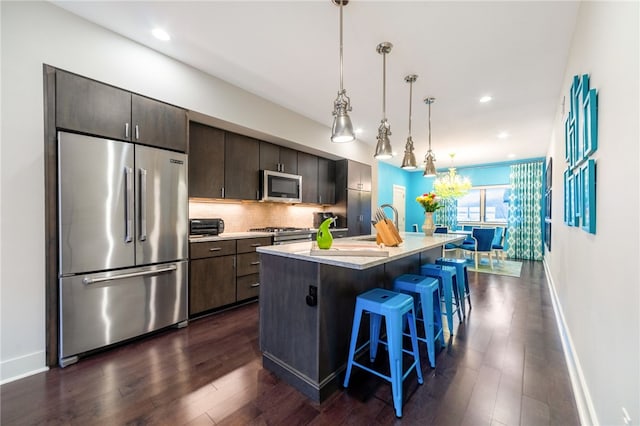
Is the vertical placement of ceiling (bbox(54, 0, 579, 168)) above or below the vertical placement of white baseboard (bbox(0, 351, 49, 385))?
above

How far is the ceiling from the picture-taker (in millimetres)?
1955

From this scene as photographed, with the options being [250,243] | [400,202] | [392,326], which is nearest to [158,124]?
[250,243]

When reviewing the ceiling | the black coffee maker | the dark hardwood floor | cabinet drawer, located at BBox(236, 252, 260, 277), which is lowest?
the dark hardwood floor

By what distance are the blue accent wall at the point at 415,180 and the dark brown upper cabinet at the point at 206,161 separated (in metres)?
4.74

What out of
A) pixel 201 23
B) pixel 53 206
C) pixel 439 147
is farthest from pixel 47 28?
pixel 439 147

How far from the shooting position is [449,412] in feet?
4.96

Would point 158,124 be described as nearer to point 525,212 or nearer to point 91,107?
point 91,107

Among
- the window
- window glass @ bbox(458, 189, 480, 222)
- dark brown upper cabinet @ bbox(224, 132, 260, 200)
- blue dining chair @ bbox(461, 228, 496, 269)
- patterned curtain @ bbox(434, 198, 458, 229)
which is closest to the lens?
dark brown upper cabinet @ bbox(224, 132, 260, 200)

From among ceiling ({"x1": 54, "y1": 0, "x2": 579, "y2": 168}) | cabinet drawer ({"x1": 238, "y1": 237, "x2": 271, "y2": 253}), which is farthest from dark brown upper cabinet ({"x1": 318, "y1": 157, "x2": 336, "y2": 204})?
cabinet drawer ({"x1": 238, "y1": 237, "x2": 271, "y2": 253})

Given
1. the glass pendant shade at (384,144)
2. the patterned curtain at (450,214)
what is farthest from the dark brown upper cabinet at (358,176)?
the patterned curtain at (450,214)

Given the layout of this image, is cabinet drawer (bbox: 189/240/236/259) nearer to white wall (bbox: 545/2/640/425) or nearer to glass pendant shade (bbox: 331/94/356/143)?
glass pendant shade (bbox: 331/94/356/143)

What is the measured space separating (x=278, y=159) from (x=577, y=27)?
11.2 feet

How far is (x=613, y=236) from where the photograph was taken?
44.1 inches

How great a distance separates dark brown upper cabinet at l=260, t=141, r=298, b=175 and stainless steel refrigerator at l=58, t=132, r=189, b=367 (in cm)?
137
